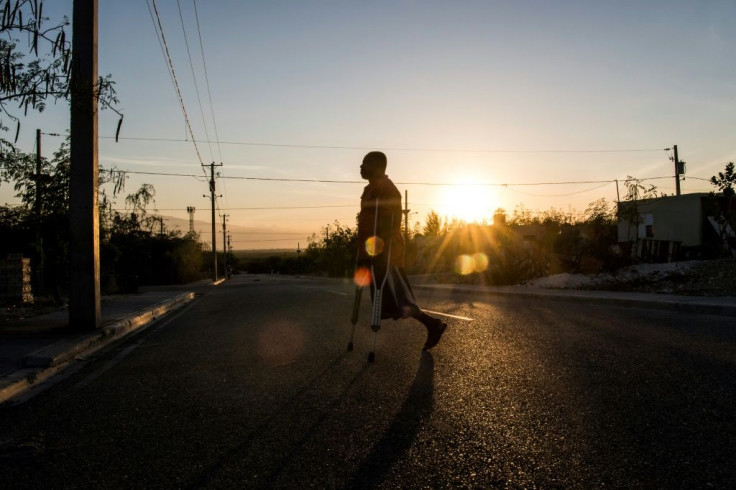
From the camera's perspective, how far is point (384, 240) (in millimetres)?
6129

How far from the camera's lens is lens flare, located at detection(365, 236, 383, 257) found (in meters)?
6.12

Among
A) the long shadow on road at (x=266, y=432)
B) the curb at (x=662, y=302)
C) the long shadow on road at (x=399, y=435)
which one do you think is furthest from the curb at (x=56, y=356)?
the curb at (x=662, y=302)

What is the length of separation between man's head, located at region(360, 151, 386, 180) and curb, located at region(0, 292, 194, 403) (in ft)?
12.3

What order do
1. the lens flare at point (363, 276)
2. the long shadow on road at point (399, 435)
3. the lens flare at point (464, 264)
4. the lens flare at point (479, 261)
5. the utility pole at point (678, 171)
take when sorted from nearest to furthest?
the long shadow on road at point (399, 435) < the lens flare at point (363, 276) < the lens flare at point (479, 261) < the lens flare at point (464, 264) < the utility pole at point (678, 171)

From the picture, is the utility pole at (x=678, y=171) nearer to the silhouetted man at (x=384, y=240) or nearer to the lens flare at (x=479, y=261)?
the lens flare at (x=479, y=261)

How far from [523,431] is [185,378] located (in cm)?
322

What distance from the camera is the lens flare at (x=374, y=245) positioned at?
612 cm

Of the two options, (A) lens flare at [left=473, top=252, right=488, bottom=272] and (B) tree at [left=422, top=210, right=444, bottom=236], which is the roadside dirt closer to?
(A) lens flare at [left=473, top=252, right=488, bottom=272]

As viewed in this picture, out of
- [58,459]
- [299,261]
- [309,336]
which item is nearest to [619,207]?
[309,336]

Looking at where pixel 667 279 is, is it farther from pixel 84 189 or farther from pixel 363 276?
pixel 84 189

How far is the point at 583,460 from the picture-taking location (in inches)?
122

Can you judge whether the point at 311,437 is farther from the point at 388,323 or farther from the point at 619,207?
the point at 619,207

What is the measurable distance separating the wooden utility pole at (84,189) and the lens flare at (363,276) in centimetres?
458

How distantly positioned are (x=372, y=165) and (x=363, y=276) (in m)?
1.18
